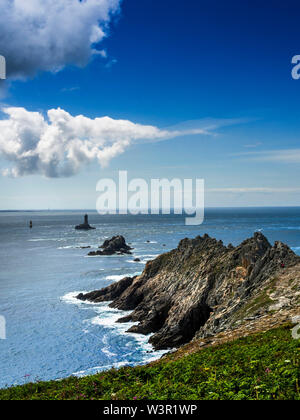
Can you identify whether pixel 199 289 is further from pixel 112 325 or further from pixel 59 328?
pixel 59 328

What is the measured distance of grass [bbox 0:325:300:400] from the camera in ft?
31.2

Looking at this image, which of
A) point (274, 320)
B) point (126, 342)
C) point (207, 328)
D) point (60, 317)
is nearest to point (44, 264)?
point (60, 317)

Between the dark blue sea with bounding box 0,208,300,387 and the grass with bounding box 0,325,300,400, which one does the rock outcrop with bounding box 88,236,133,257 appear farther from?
the grass with bounding box 0,325,300,400

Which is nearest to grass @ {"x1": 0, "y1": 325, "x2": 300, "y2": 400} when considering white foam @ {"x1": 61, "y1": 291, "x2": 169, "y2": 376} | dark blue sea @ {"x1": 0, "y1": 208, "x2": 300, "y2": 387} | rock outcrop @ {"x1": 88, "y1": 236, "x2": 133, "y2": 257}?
dark blue sea @ {"x1": 0, "y1": 208, "x2": 300, "y2": 387}

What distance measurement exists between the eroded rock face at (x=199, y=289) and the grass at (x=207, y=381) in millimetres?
11826

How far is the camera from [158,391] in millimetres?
10586

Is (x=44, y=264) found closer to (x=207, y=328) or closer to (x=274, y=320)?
(x=207, y=328)

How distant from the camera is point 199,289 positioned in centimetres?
4169

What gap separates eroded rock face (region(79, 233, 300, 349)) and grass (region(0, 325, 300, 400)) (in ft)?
38.8

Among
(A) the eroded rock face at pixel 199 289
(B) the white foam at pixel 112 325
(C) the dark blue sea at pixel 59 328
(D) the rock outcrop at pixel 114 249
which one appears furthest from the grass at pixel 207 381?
(D) the rock outcrop at pixel 114 249

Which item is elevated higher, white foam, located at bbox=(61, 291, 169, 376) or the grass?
the grass

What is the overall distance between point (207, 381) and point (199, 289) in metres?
31.7

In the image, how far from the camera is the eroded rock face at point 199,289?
31.0 m

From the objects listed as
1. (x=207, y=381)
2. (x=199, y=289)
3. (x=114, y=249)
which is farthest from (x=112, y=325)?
(x=114, y=249)
